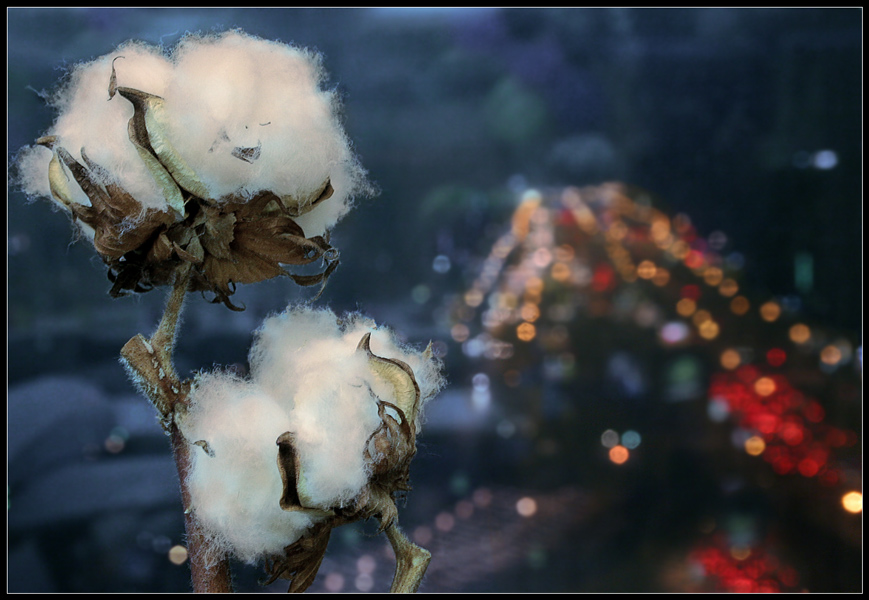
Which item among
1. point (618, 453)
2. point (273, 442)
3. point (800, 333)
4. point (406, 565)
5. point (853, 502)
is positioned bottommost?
point (853, 502)

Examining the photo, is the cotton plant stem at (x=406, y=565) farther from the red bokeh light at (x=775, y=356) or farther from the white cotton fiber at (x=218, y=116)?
the red bokeh light at (x=775, y=356)

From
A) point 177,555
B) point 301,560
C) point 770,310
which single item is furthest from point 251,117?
point 770,310

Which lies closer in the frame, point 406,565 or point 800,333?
point 406,565

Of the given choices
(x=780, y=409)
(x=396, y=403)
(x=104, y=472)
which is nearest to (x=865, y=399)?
(x=780, y=409)

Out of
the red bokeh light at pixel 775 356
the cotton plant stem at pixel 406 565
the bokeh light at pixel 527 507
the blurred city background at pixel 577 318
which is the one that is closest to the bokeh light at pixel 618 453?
the blurred city background at pixel 577 318

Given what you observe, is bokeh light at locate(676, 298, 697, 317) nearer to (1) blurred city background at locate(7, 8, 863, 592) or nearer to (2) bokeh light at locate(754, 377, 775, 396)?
(1) blurred city background at locate(7, 8, 863, 592)

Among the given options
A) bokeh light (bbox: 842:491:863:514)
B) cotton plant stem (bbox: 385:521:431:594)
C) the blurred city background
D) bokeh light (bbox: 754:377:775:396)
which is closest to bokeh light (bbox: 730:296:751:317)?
the blurred city background

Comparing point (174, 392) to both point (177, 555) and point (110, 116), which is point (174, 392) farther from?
point (177, 555)

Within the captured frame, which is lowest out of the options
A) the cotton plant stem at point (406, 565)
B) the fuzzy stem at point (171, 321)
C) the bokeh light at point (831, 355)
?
the bokeh light at point (831, 355)
